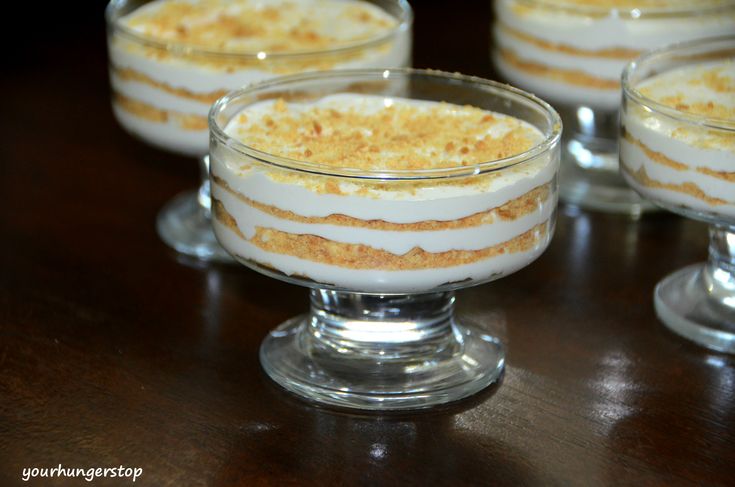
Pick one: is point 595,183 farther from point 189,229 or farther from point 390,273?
point 390,273

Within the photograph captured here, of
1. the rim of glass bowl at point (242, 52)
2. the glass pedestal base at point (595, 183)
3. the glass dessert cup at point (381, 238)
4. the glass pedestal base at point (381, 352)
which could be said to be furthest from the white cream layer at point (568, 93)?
the glass pedestal base at point (381, 352)

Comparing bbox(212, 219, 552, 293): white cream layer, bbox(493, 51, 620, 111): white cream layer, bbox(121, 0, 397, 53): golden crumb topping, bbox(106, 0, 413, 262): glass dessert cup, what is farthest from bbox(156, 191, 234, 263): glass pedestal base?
bbox(493, 51, 620, 111): white cream layer

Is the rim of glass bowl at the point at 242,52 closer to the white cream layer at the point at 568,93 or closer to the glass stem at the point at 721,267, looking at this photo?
the white cream layer at the point at 568,93

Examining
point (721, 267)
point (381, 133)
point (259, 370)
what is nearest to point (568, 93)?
point (721, 267)

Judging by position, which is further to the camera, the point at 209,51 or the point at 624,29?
the point at 624,29

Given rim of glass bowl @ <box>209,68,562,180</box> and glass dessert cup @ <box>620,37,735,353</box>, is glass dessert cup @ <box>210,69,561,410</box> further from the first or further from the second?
glass dessert cup @ <box>620,37,735,353</box>

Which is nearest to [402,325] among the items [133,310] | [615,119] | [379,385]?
[379,385]

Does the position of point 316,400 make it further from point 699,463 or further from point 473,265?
point 699,463
